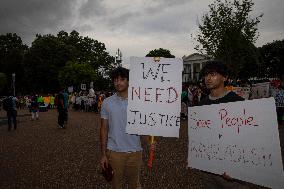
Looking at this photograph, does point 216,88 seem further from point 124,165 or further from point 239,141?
point 124,165

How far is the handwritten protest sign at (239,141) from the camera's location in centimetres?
308

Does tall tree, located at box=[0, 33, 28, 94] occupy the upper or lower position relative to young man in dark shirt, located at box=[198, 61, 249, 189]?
upper

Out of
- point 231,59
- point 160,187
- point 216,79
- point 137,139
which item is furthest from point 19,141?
point 231,59

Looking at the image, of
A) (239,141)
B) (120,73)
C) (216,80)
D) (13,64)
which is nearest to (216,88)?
(216,80)

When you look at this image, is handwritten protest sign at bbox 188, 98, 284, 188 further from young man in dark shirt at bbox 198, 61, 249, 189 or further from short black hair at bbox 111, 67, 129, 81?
short black hair at bbox 111, 67, 129, 81

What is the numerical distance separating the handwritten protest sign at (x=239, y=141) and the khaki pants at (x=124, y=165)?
66cm

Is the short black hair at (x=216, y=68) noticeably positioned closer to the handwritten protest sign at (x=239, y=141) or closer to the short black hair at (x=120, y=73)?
the handwritten protest sign at (x=239, y=141)

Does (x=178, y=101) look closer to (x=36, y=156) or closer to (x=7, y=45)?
(x=36, y=156)

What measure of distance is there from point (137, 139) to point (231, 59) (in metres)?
24.8

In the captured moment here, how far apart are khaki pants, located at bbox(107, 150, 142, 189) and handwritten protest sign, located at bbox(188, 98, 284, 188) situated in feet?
2.17

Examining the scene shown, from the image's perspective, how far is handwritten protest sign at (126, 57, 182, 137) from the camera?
12.5ft

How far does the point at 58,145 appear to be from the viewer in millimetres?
11594

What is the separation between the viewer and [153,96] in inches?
152

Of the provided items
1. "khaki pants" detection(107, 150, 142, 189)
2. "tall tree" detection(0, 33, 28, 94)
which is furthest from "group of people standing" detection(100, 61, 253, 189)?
"tall tree" detection(0, 33, 28, 94)
